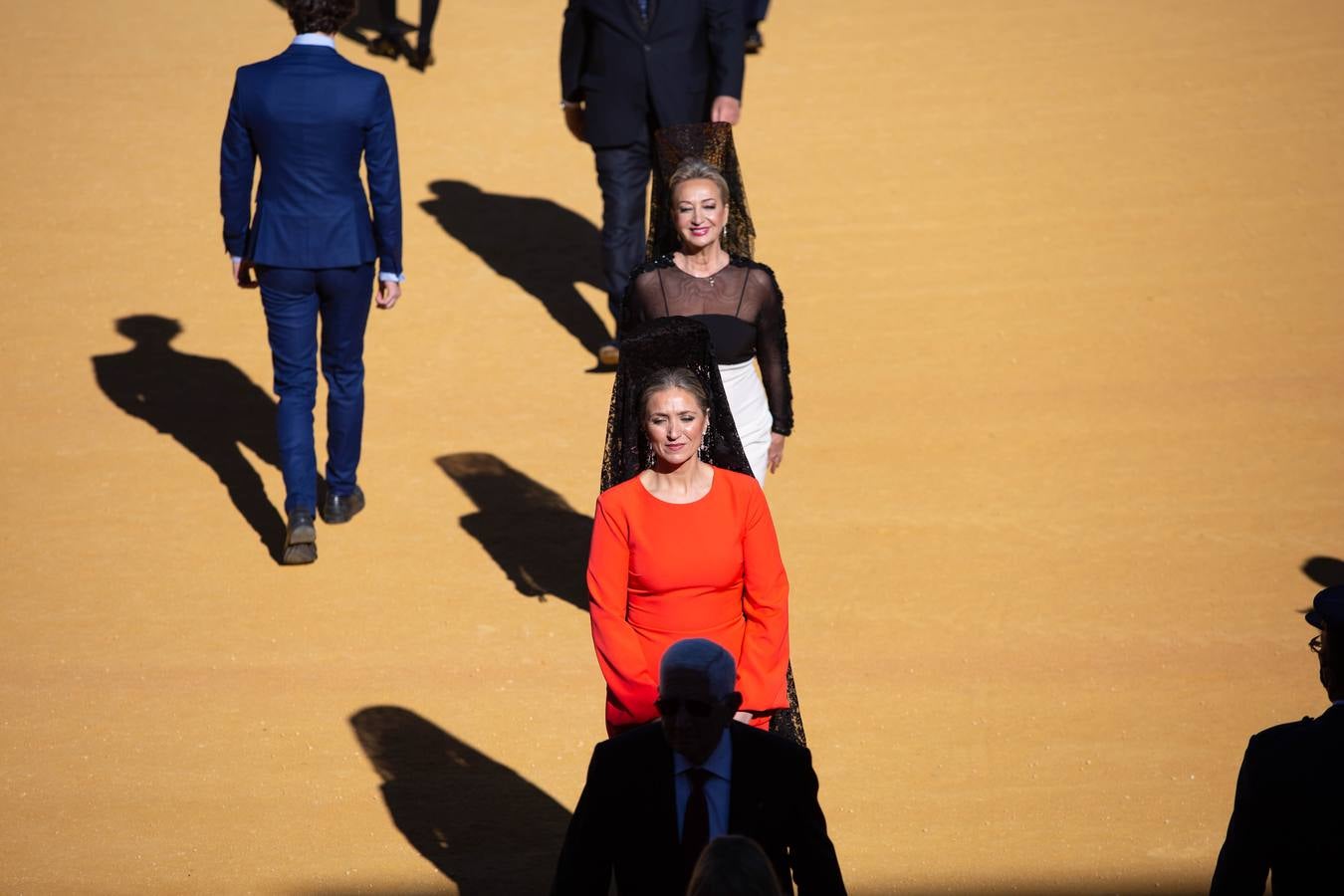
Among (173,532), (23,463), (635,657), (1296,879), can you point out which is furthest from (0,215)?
(1296,879)

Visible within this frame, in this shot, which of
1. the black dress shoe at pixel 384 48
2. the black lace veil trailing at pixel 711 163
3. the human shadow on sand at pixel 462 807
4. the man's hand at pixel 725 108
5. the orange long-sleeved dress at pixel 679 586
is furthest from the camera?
the black dress shoe at pixel 384 48

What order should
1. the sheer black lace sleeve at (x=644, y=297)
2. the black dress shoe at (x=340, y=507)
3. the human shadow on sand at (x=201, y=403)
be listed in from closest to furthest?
the sheer black lace sleeve at (x=644, y=297), the black dress shoe at (x=340, y=507), the human shadow on sand at (x=201, y=403)

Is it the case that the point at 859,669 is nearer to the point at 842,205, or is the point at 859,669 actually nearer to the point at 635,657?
the point at 635,657

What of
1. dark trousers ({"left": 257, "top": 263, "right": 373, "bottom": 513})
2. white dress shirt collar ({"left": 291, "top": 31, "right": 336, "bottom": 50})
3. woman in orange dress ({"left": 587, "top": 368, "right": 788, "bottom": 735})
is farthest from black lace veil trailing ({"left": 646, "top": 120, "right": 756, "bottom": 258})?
woman in orange dress ({"left": 587, "top": 368, "right": 788, "bottom": 735})

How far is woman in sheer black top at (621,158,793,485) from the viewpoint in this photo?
22.3 ft

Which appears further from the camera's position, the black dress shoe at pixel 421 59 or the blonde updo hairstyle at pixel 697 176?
the black dress shoe at pixel 421 59

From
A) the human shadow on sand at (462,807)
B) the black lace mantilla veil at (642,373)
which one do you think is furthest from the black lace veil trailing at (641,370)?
the human shadow on sand at (462,807)

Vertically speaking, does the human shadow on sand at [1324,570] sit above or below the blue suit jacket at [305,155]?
below

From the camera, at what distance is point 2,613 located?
800 cm

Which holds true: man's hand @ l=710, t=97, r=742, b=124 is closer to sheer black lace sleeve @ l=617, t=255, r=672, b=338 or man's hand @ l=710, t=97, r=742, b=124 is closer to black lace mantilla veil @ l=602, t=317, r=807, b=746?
sheer black lace sleeve @ l=617, t=255, r=672, b=338

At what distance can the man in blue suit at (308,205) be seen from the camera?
7789mm

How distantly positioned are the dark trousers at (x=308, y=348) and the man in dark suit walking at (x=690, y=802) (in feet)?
14.4

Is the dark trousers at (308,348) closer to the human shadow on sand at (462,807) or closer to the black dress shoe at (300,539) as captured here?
the black dress shoe at (300,539)

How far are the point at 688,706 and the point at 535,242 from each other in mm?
8999
